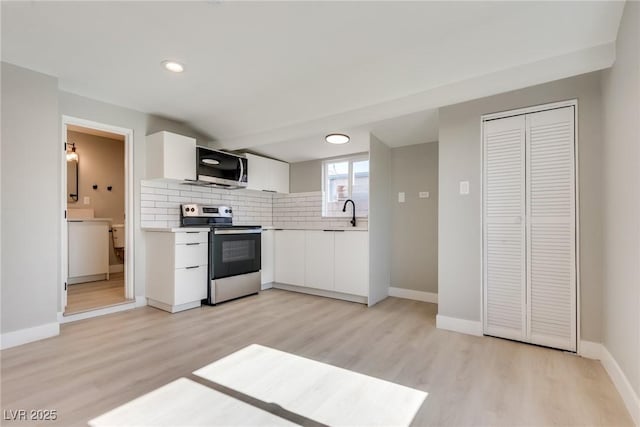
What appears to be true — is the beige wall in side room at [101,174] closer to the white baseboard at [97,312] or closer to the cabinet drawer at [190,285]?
the white baseboard at [97,312]

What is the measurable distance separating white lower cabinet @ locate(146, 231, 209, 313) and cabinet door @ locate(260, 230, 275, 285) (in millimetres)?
971

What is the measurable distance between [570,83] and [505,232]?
1.23 m

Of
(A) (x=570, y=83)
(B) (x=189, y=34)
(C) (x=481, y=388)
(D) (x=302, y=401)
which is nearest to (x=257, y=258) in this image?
(B) (x=189, y=34)

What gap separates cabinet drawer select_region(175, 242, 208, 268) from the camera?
11.1 feet

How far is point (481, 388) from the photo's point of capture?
6.04 feet

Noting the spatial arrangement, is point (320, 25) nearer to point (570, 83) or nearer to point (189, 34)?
point (189, 34)

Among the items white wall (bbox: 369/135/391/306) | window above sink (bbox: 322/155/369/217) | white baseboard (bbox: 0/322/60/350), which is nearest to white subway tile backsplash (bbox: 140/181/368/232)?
window above sink (bbox: 322/155/369/217)

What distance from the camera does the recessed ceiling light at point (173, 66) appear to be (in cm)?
266

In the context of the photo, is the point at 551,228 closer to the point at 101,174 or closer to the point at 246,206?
the point at 246,206

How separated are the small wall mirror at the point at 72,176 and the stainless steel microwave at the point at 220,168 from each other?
2890 mm

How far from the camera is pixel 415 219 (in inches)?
159

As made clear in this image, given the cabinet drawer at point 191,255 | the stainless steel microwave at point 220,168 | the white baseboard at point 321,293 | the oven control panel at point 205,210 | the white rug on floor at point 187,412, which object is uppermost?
the stainless steel microwave at point 220,168

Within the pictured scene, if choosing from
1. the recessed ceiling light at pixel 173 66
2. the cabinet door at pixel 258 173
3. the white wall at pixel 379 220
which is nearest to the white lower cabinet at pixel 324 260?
the white wall at pixel 379 220

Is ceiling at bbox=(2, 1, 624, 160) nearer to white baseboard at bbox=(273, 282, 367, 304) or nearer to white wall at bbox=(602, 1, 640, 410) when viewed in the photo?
white wall at bbox=(602, 1, 640, 410)
